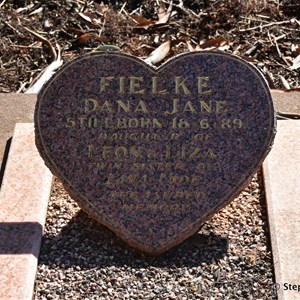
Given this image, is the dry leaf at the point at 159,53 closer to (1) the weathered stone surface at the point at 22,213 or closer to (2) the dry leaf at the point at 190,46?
(2) the dry leaf at the point at 190,46

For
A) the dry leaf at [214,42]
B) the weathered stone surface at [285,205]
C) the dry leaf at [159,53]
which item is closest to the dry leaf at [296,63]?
the dry leaf at [214,42]

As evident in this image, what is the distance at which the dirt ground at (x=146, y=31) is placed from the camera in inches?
312

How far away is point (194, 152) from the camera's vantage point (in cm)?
559

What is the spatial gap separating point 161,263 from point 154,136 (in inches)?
28.5

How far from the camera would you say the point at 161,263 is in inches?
214

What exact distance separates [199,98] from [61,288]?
1.32 meters

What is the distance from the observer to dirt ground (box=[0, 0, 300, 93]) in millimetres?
7930

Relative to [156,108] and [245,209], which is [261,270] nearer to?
[245,209]

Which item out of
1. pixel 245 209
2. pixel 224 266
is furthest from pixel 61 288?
pixel 245 209

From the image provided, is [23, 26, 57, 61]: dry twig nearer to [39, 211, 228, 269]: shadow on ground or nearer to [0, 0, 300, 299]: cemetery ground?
[0, 0, 300, 299]: cemetery ground

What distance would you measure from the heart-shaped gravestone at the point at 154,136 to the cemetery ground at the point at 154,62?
17 centimetres

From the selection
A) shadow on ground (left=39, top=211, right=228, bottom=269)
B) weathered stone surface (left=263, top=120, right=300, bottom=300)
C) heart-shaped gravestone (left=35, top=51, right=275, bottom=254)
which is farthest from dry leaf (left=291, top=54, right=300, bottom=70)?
shadow on ground (left=39, top=211, right=228, bottom=269)

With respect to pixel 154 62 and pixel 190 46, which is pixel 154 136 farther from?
pixel 190 46

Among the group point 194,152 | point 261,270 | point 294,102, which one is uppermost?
point 194,152
